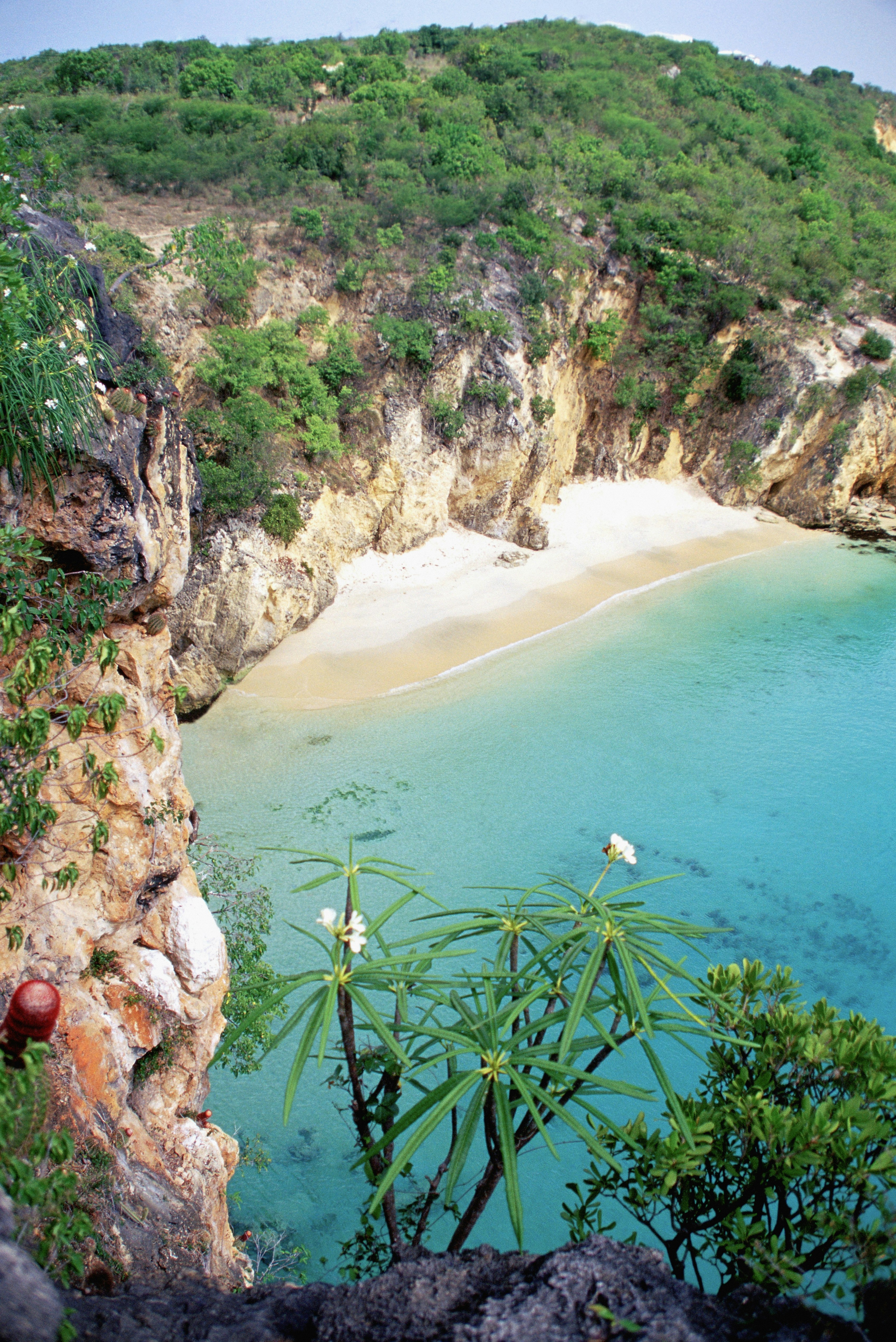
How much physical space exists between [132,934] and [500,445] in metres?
16.6

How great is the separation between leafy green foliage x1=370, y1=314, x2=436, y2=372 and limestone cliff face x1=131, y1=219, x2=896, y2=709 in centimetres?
32

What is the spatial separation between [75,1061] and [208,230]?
15.9m

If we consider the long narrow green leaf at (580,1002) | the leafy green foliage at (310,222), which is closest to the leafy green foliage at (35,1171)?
the long narrow green leaf at (580,1002)

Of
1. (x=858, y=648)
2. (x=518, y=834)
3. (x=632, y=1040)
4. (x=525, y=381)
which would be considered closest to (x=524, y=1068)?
(x=632, y=1040)

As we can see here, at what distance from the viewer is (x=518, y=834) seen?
11016 mm

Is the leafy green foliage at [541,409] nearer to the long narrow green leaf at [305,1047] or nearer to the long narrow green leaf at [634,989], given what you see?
the long narrow green leaf at [634,989]

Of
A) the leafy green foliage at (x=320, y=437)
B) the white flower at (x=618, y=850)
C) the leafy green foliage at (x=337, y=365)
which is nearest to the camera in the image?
the white flower at (x=618, y=850)

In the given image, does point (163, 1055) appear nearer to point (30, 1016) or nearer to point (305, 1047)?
point (30, 1016)

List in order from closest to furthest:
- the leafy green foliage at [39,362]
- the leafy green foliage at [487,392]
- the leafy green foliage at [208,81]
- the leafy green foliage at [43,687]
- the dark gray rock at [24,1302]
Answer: the dark gray rock at [24,1302] → the leafy green foliage at [43,687] → the leafy green foliage at [39,362] → the leafy green foliage at [487,392] → the leafy green foliage at [208,81]

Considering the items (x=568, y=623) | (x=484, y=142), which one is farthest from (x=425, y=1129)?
(x=484, y=142)

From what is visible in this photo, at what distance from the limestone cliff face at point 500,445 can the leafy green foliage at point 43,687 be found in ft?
29.2

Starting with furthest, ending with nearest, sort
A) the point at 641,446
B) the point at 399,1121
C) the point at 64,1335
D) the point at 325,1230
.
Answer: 1. the point at 641,446
2. the point at 325,1230
3. the point at 399,1121
4. the point at 64,1335

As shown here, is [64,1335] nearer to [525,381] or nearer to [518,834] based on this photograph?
[518,834]

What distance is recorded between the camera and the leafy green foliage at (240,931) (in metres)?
6.43
